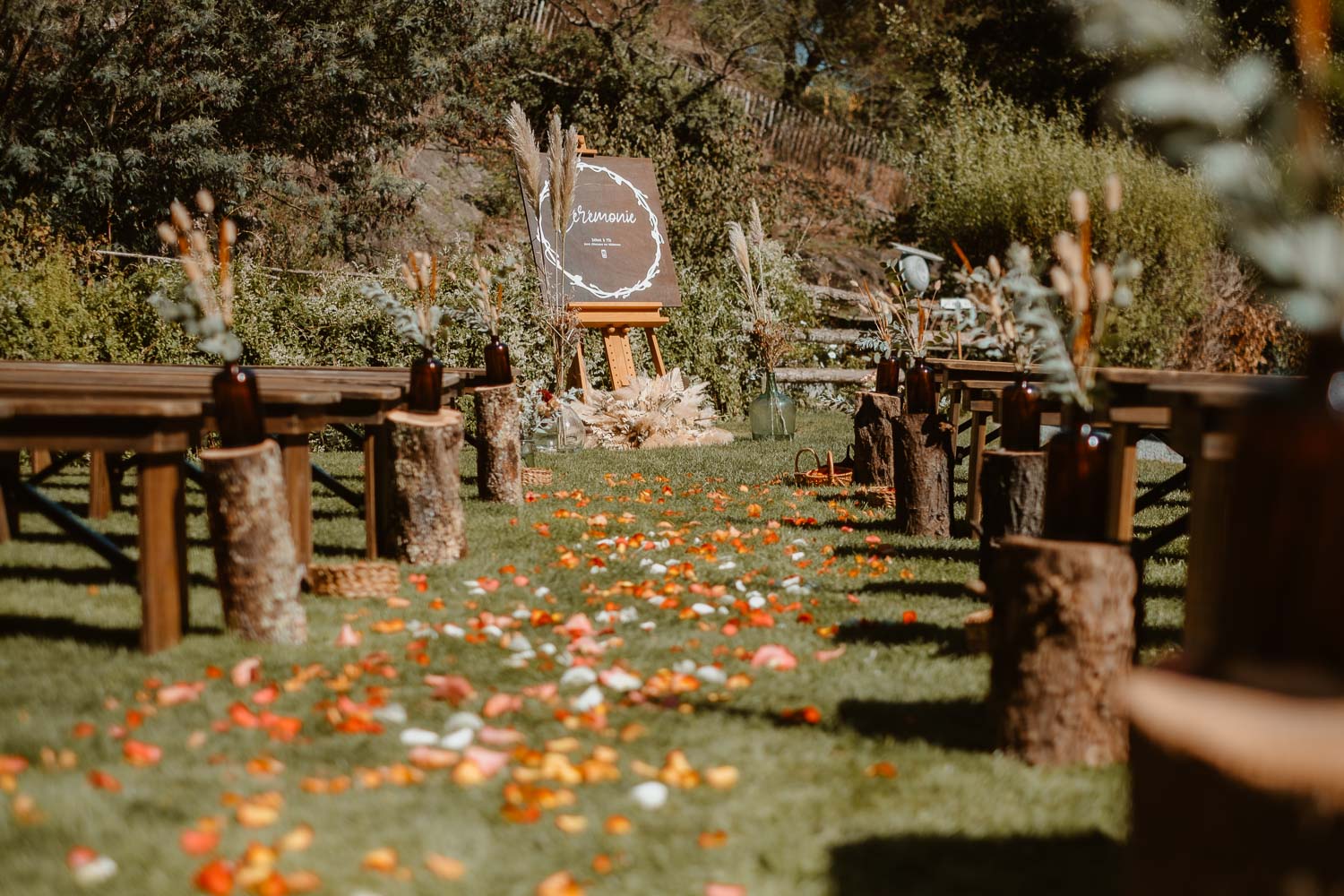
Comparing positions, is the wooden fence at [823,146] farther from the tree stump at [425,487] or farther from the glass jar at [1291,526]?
the glass jar at [1291,526]

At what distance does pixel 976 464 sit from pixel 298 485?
3.52 metres

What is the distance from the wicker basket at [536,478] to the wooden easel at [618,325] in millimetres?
2565

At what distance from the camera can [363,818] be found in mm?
2086

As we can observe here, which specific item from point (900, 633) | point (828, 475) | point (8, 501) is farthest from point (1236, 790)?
point (828, 475)

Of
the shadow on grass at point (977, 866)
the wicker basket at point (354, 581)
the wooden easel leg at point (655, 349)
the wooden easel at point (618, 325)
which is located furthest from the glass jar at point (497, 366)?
the shadow on grass at point (977, 866)

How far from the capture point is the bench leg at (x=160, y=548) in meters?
3.01

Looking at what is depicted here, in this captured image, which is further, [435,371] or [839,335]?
[839,335]

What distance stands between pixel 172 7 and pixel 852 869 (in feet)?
38.6

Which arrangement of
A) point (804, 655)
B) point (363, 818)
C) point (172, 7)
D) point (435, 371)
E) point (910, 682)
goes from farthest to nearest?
point (172, 7) < point (435, 371) < point (804, 655) < point (910, 682) < point (363, 818)

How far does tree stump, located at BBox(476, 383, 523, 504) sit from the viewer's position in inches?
231

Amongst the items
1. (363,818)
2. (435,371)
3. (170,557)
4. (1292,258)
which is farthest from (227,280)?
(1292,258)

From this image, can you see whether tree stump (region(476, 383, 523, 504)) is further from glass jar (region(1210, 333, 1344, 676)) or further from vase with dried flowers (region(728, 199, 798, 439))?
glass jar (region(1210, 333, 1344, 676))

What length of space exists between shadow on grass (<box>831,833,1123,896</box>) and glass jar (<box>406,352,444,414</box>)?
287 centimetres

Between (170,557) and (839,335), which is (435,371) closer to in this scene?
(170,557)
